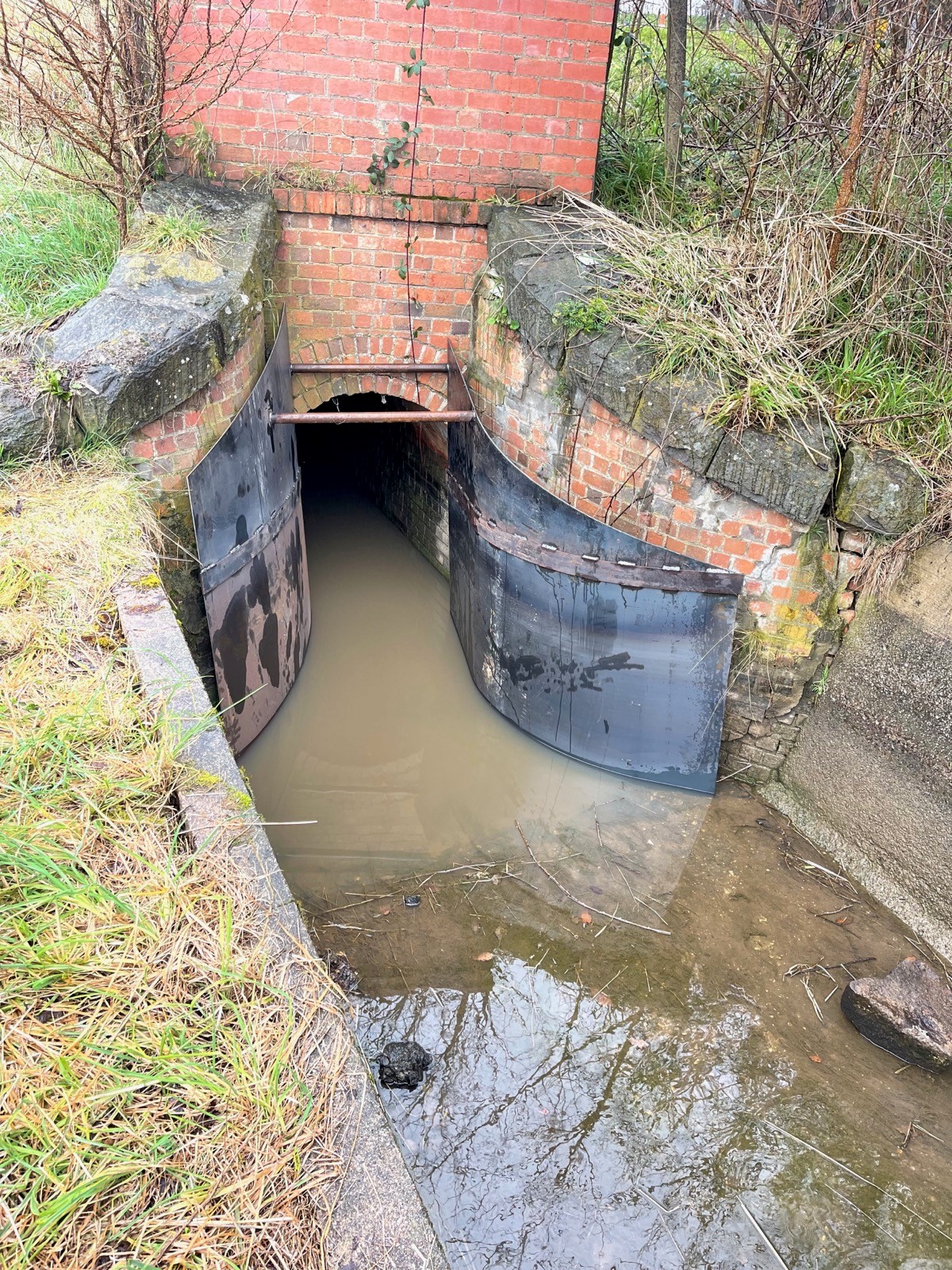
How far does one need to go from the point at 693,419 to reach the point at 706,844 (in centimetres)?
213

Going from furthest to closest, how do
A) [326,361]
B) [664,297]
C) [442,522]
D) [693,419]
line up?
[442,522] → [326,361] → [664,297] → [693,419]

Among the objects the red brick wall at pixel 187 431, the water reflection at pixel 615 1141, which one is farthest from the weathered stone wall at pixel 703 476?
the water reflection at pixel 615 1141

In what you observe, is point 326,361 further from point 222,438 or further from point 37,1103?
point 37,1103

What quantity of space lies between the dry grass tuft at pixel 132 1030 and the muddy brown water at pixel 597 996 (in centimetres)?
149

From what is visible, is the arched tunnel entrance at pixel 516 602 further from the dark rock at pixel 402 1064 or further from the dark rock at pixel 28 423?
the dark rock at pixel 402 1064

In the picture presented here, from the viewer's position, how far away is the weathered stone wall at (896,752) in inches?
142

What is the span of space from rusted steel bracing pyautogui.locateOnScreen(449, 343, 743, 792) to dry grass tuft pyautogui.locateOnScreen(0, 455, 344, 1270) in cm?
249

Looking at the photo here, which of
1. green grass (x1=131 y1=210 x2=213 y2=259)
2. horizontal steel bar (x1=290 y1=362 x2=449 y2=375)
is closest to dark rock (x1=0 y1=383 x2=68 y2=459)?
green grass (x1=131 y1=210 x2=213 y2=259)

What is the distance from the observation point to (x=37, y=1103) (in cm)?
150

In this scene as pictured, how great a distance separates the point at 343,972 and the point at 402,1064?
517 millimetres

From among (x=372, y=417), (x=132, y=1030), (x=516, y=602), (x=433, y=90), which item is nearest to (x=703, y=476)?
(x=516, y=602)

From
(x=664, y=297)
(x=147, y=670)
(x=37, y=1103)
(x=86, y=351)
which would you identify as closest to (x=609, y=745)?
(x=664, y=297)

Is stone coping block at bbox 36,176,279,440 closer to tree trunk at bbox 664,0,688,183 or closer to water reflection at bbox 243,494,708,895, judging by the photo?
water reflection at bbox 243,494,708,895

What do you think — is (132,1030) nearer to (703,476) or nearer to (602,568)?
(602,568)
